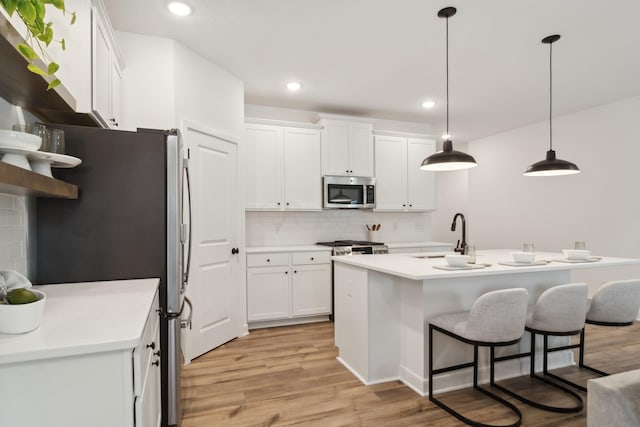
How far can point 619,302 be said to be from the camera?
2459 millimetres

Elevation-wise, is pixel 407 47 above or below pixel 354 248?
above

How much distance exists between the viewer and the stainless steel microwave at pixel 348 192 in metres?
4.53

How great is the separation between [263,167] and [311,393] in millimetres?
2615

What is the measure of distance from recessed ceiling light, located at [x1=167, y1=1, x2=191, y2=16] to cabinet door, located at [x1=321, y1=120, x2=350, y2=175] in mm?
2252

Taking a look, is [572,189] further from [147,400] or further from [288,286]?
[147,400]

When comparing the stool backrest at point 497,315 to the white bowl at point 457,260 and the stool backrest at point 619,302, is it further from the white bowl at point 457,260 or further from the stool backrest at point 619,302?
the stool backrest at point 619,302

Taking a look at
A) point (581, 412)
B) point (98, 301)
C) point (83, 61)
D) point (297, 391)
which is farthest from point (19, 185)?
point (581, 412)

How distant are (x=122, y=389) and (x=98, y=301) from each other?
54cm

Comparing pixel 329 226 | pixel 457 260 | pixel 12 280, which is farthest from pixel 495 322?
pixel 329 226

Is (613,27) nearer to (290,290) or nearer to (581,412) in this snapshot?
(581,412)

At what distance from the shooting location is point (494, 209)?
6.25 m

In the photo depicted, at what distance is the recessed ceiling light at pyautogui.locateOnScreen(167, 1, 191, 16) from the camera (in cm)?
247

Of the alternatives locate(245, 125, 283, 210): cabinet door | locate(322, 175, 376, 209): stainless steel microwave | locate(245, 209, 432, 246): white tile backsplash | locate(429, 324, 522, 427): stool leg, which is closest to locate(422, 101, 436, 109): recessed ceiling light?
locate(322, 175, 376, 209): stainless steel microwave

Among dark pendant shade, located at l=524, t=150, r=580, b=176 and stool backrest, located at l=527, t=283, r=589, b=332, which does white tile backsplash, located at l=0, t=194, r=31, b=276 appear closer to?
stool backrest, located at l=527, t=283, r=589, b=332
